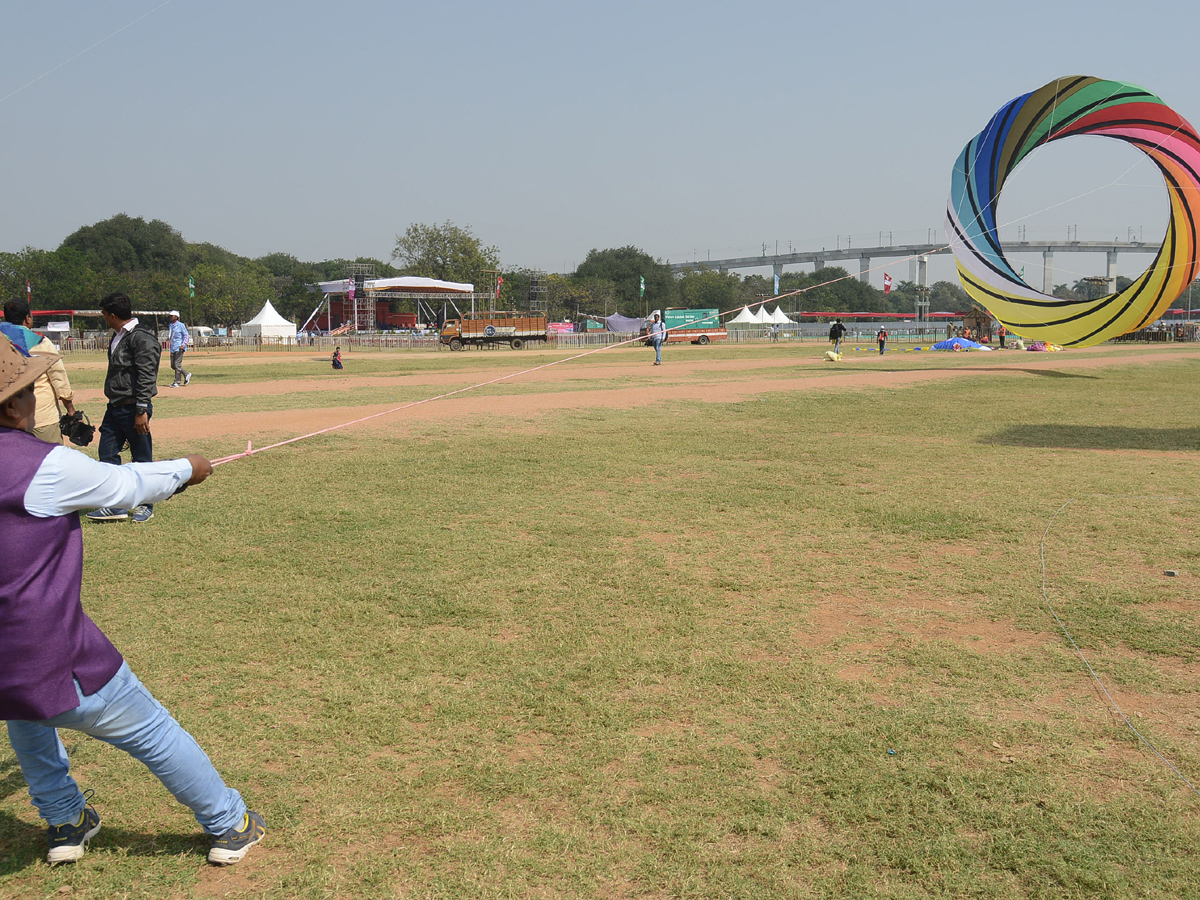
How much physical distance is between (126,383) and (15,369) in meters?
5.93

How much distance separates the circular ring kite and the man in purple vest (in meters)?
22.4

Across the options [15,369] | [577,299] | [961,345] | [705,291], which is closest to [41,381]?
[15,369]

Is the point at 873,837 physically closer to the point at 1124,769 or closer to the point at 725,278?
the point at 1124,769

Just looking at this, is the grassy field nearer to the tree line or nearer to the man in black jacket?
the man in black jacket

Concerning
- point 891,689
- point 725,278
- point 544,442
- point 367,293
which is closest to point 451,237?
point 367,293

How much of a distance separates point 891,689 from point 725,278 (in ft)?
448

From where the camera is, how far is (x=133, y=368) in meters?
8.30

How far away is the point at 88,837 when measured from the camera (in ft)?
11.0

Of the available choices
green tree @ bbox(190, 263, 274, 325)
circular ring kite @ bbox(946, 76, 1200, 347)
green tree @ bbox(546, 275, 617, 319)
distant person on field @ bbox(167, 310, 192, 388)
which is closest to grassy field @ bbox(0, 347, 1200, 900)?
circular ring kite @ bbox(946, 76, 1200, 347)

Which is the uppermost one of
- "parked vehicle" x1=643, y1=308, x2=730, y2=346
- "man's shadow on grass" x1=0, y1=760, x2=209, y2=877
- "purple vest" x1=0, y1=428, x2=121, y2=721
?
"parked vehicle" x1=643, y1=308, x2=730, y2=346

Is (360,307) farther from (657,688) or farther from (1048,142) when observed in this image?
(657,688)

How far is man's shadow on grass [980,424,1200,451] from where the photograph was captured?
1278 cm

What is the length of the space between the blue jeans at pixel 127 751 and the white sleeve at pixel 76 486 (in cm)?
58

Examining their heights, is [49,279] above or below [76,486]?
above
